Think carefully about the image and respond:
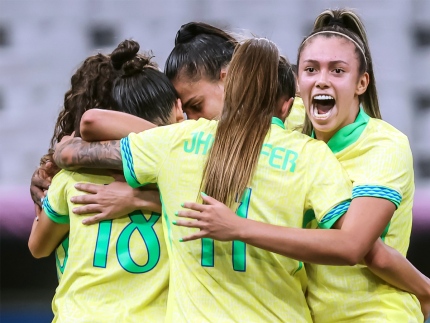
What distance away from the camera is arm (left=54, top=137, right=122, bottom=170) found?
56.2 inches

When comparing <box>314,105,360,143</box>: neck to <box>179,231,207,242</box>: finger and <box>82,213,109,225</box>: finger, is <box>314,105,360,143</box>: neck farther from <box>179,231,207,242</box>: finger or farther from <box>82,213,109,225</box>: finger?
<box>82,213,109,225</box>: finger

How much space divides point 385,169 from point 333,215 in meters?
0.22

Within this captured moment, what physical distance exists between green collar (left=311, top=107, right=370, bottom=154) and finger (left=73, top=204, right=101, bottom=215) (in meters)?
0.71

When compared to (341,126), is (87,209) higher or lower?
lower

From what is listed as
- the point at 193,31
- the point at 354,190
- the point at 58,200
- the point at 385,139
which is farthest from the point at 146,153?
the point at 193,31

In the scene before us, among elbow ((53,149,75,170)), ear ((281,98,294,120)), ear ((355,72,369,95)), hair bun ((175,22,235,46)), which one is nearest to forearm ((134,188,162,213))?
elbow ((53,149,75,170))

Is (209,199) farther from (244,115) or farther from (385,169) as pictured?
(385,169)

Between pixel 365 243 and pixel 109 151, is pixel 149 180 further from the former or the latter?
pixel 365 243

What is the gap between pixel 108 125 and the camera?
4.78ft

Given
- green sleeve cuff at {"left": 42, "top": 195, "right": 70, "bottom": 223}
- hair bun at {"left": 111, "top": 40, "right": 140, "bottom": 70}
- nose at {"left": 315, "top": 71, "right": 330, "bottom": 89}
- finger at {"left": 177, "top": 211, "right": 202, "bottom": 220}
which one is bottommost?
green sleeve cuff at {"left": 42, "top": 195, "right": 70, "bottom": 223}

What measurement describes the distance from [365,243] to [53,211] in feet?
3.06

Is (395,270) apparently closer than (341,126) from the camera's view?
Yes

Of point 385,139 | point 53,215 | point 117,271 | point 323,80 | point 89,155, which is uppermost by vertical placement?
point 323,80

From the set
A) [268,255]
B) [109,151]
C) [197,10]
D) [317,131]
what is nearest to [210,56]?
[317,131]
